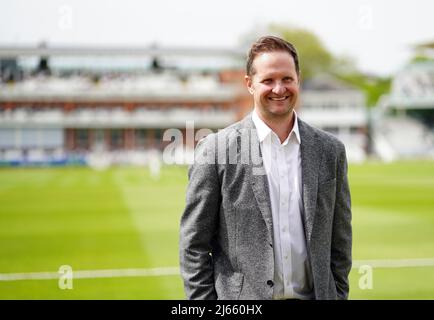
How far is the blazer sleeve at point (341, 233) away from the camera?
10.00 ft

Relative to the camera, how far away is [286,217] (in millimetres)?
2854

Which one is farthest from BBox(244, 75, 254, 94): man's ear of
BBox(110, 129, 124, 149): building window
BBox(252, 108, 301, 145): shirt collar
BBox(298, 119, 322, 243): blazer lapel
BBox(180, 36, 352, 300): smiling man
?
BBox(110, 129, 124, 149): building window

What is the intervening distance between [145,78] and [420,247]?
1438 inches

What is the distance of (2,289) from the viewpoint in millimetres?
8125

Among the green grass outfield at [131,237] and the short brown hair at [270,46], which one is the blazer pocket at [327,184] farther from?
the green grass outfield at [131,237]

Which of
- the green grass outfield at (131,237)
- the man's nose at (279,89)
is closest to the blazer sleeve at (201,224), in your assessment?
the man's nose at (279,89)

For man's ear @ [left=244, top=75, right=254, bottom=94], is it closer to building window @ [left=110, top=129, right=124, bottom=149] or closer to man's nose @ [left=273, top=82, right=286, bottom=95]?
man's nose @ [left=273, top=82, right=286, bottom=95]

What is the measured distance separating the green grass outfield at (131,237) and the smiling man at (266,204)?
188 inches

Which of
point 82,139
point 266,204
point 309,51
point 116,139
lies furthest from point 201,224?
point 309,51

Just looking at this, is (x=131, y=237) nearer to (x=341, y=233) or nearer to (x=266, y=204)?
(x=341, y=233)
